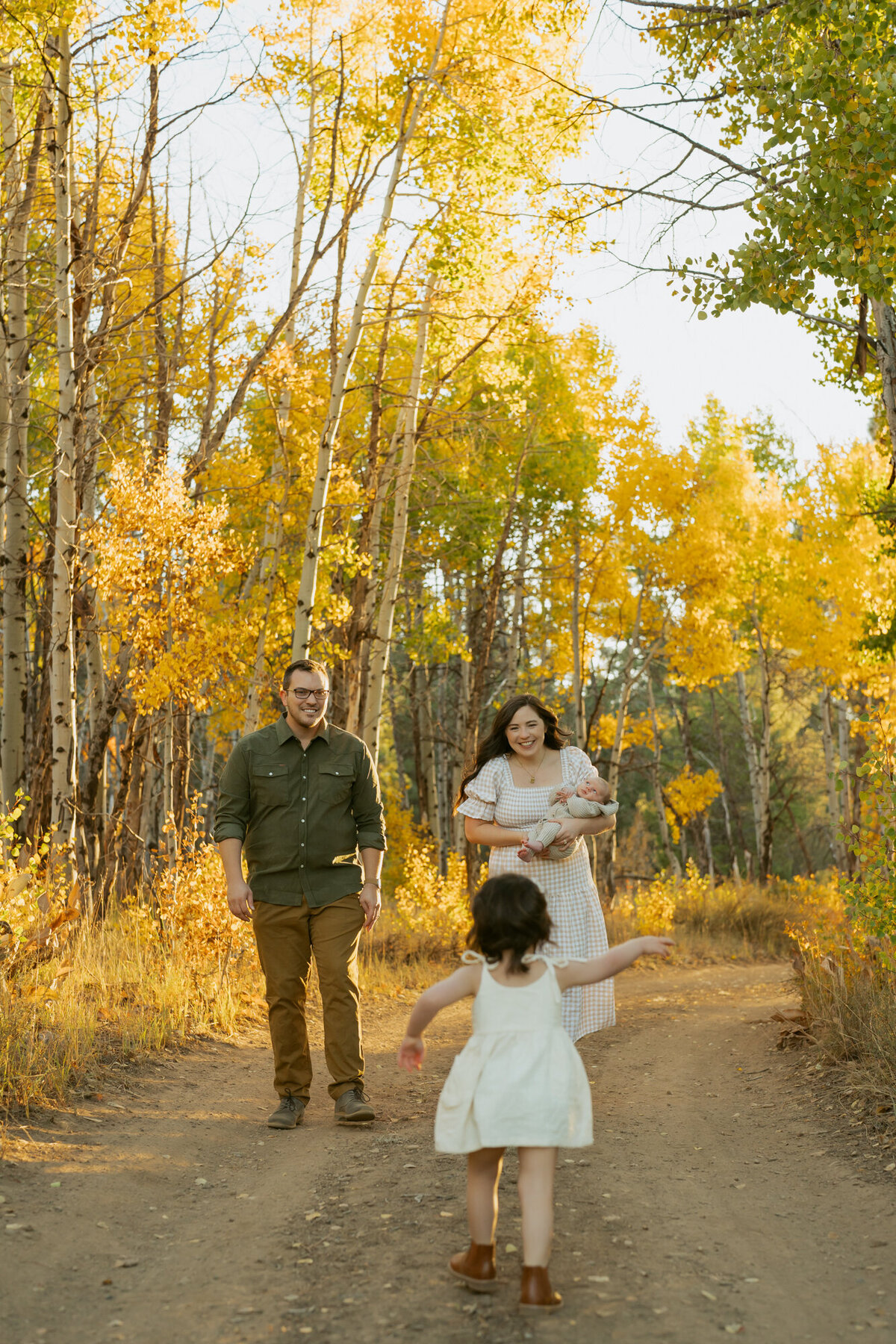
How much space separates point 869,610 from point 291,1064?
12.7 m

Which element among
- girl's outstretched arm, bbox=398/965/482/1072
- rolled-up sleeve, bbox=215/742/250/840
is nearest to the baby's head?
girl's outstretched arm, bbox=398/965/482/1072

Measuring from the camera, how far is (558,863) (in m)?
4.05

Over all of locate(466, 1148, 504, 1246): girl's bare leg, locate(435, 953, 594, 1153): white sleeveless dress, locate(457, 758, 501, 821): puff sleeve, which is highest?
locate(457, 758, 501, 821): puff sleeve

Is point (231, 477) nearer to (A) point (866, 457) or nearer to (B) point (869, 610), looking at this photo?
(B) point (869, 610)

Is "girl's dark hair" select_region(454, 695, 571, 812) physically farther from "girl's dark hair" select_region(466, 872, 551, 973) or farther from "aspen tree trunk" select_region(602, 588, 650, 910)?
"aspen tree trunk" select_region(602, 588, 650, 910)

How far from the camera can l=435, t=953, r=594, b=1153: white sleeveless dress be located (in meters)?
2.79

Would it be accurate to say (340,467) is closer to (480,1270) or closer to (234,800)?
(234,800)

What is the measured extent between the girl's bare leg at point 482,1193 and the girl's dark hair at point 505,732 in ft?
5.27

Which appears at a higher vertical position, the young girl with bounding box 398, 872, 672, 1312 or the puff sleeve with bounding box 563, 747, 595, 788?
the puff sleeve with bounding box 563, 747, 595, 788

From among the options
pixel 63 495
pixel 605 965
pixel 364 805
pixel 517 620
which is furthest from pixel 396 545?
pixel 605 965

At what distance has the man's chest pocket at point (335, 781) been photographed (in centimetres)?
505

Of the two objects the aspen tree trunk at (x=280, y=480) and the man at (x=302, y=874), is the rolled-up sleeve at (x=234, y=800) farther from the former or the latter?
the aspen tree trunk at (x=280, y=480)

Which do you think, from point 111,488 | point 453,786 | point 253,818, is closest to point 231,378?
point 111,488

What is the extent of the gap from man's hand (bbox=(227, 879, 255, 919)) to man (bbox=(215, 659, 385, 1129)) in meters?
0.18
